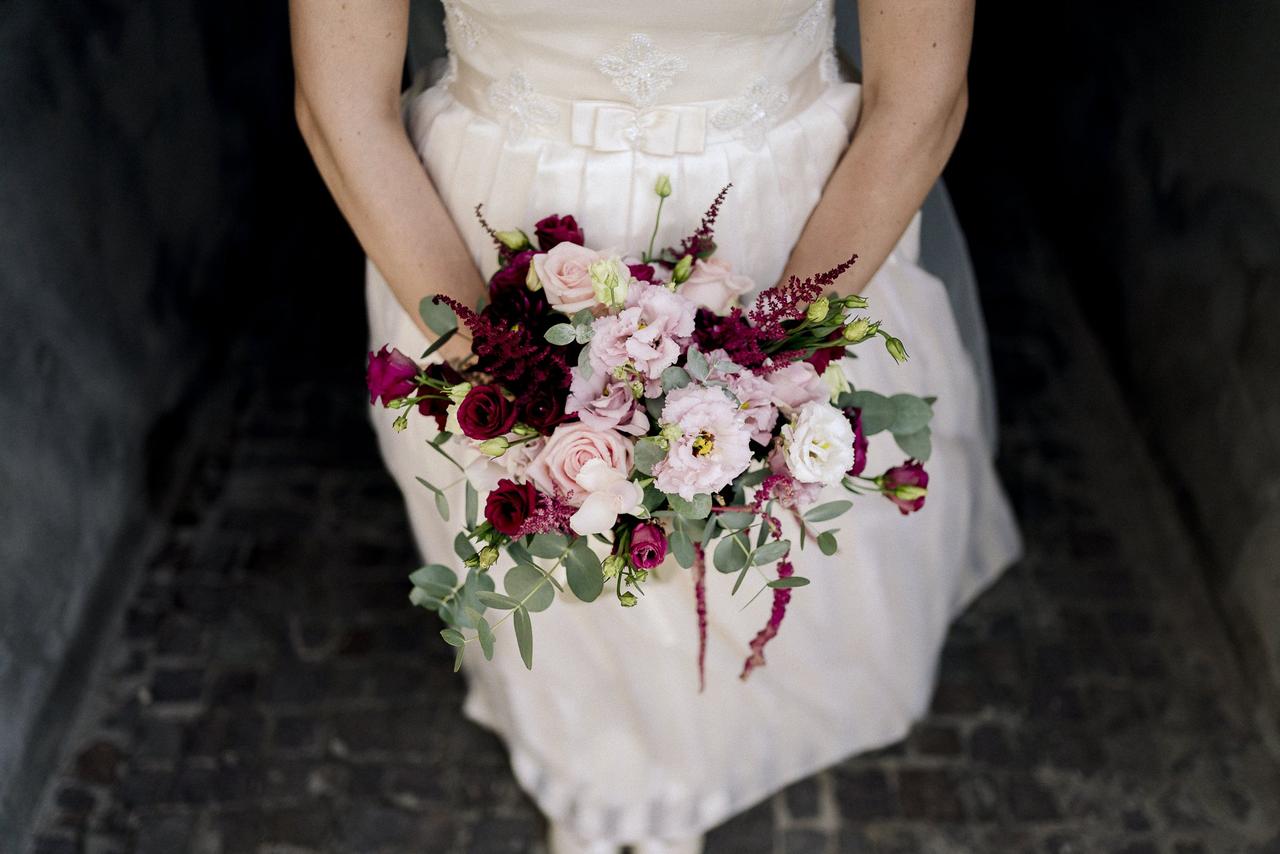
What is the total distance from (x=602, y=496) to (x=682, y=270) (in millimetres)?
398

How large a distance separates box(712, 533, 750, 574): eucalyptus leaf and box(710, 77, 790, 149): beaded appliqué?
696 millimetres

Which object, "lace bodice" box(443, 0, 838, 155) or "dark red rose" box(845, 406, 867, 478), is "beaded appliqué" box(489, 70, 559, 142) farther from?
"dark red rose" box(845, 406, 867, 478)

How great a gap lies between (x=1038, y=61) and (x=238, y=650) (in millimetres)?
3712

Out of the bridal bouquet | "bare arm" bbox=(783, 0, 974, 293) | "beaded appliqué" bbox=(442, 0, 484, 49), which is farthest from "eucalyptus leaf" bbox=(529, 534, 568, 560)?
"beaded appliqué" bbox=(442, 0, 484, 49)

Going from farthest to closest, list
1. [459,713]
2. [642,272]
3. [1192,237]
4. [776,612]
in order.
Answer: [1192,237], [459,713], [776,612], [642,272]

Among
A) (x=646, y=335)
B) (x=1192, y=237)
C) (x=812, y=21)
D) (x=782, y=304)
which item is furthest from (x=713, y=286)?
(x=1192, y=237)

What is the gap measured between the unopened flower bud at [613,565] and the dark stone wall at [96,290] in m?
1.60

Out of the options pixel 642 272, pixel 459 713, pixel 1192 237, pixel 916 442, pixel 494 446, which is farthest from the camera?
pixel 1192 237

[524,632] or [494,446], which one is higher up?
[494,446]

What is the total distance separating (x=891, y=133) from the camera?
1782 mm

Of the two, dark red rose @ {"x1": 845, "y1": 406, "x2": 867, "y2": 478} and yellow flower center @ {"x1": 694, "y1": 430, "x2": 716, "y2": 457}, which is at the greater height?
dark red rose @ {"x1": 845, "y1": 406, "x2": 867, "y2": 478}

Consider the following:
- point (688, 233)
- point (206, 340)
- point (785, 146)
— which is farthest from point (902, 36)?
point (206, 340)

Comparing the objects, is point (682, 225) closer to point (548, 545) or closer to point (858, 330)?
point (858, 330)

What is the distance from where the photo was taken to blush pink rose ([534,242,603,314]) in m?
1.43
